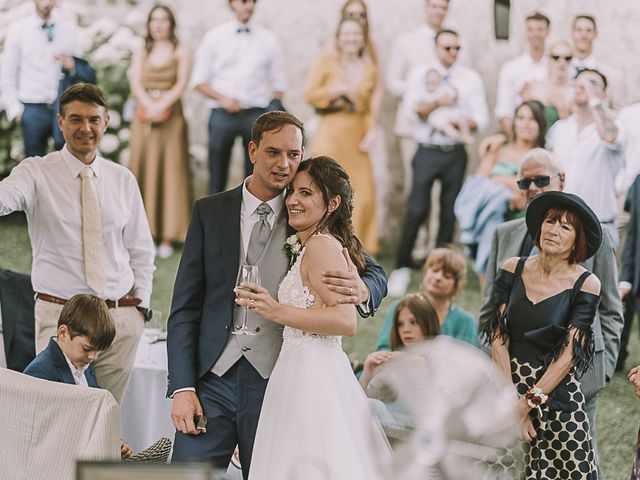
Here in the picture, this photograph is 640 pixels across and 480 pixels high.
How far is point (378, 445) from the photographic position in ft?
11.1

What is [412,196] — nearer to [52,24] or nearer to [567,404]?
[52,24]

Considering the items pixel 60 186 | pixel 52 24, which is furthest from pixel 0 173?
pixel 60 186

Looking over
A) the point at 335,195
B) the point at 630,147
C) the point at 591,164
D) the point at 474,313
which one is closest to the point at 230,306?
the point at 335,195

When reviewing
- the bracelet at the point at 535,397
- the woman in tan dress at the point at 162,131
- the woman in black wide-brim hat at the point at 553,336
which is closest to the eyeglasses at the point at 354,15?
the woman in tan dress at the point at 162,131

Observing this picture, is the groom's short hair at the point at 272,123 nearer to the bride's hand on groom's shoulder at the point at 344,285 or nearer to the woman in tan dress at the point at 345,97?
the bride's hand on groom's shoulder at the point at 344,285

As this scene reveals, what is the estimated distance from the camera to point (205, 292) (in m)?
3.46

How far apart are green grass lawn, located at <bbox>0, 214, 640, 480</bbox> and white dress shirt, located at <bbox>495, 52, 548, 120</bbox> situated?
54.0 inches

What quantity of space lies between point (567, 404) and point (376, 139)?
566cm

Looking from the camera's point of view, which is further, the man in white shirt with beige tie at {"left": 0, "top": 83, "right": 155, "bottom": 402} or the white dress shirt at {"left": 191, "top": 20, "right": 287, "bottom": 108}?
the white dress shirt at {"left": 191, "top": 20, "right": 287, "bottom": 108}

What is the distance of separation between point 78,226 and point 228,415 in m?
1.51

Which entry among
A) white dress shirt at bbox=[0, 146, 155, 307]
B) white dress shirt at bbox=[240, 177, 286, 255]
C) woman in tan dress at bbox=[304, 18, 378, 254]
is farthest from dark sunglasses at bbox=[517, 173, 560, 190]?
woman in tan dress at bbox=[304, 18, 378, 254]

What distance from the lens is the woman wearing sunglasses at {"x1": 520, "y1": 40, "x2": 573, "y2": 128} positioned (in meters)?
8.48

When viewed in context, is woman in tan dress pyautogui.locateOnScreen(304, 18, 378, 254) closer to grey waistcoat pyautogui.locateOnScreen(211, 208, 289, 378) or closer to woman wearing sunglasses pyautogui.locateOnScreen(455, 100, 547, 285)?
woman wearing sunglasses pyautogui.locateOnScreen(455, 100, 547, 285)

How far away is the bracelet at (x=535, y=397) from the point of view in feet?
13.3
